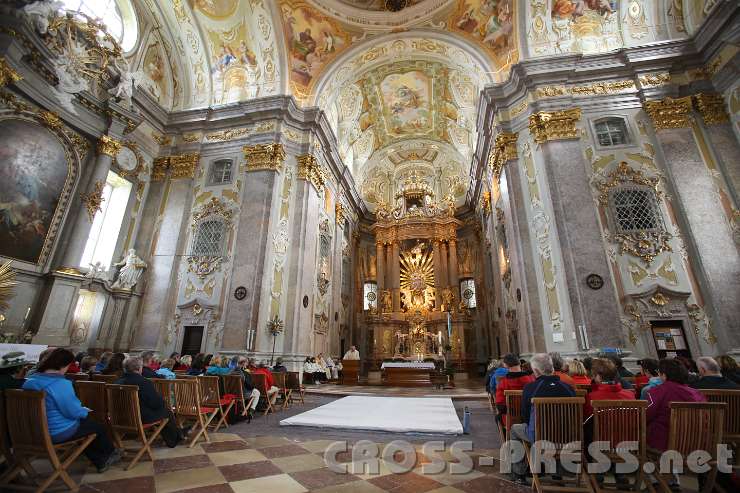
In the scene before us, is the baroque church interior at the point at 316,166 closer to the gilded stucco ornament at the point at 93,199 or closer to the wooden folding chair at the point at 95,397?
the gilded stucco ornament at the point at 93,199

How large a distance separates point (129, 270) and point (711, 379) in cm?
1443

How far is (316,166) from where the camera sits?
589 inches

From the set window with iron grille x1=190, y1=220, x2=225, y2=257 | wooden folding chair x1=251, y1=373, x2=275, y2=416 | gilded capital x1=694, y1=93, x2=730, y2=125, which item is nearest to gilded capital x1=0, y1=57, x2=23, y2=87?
window with iron grille x1=190, y1=220, x2=225, y2=257

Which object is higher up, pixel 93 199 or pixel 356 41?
pixel 356 41

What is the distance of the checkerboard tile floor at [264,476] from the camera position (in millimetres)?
3020

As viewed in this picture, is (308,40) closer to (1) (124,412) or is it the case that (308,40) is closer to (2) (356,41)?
(2) (356,41)

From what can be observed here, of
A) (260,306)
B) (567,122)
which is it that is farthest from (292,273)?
(567,122)

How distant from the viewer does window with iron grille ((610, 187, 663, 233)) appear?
1059 cm

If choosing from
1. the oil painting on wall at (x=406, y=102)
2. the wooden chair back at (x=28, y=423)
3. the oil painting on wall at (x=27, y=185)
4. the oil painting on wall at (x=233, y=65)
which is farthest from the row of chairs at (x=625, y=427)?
the oil painting on wall at (x=406, y=102)

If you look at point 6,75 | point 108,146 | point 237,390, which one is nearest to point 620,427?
point 237,390

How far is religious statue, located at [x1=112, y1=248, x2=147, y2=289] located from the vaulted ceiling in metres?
6.88

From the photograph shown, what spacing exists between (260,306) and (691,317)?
1265 cm

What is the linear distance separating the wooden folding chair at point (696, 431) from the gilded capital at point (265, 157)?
12.9m

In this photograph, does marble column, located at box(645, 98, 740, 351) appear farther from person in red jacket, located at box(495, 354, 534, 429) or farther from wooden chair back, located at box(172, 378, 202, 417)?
wooden chair back, located at box(172, 378, 202, 417)
